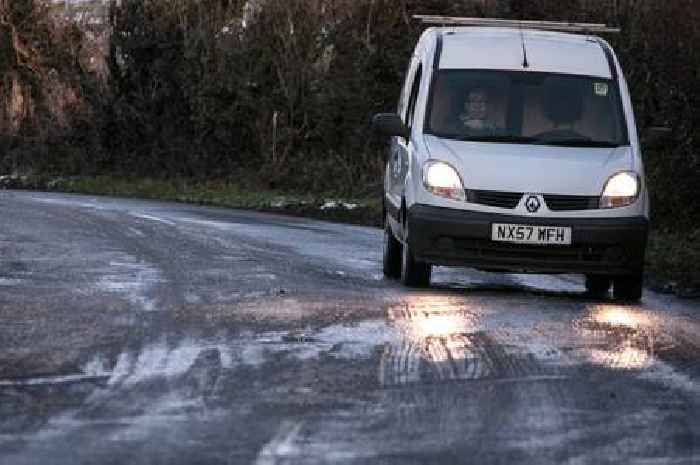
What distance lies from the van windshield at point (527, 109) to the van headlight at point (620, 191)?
56 centimetres

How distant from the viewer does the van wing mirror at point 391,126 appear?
13828 millimetres

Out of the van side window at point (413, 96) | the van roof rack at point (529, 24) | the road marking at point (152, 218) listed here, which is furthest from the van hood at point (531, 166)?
the road marking at point (152, 218)

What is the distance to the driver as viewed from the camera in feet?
44.2

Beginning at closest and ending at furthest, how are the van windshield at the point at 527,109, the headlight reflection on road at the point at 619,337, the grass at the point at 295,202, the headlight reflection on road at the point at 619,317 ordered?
1. the headlight reflection on road at the point at 619,337
2. the headlight reflection on road at the point at 619,317
3. the van windshield at the point at 527,109
4. the grass at the point at 295,202

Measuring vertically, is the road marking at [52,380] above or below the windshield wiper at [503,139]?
below

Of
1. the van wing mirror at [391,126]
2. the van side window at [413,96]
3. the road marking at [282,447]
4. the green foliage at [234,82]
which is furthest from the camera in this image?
the green foliage at [234,82]

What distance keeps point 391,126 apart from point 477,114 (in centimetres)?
72

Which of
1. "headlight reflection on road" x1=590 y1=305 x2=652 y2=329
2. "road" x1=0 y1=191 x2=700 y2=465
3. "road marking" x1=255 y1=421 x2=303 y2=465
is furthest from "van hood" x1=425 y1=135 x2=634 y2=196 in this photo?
"road marking" x1=255 y1=421 x2=303 y2=465

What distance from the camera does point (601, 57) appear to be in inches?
559

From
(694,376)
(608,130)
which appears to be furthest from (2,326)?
(608,130)

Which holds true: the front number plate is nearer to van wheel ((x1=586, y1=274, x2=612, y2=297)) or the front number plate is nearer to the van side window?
van wheel ((x1=586, y1=274, x2=612, y2=297))

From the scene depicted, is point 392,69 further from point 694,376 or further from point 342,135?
point 694,376

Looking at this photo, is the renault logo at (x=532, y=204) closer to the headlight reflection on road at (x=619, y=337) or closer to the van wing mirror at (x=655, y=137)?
the headlight reflection on road at (x=619, y=337)

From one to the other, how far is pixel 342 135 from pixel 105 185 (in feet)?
17.5
